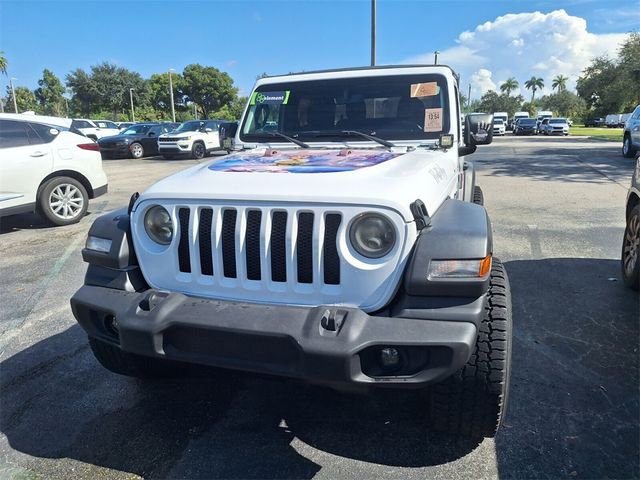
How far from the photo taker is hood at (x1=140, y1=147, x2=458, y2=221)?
2.09 m

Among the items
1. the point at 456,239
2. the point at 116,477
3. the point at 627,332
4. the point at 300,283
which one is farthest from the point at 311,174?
the point at 627,332

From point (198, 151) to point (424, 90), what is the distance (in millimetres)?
16756

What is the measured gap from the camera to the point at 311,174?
2428 mm

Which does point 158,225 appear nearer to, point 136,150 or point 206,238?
point 206,238

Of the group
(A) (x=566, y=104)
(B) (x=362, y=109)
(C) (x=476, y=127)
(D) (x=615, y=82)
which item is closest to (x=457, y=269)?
(B) (x=362, y=109)

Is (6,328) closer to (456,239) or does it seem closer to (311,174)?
(311,174)

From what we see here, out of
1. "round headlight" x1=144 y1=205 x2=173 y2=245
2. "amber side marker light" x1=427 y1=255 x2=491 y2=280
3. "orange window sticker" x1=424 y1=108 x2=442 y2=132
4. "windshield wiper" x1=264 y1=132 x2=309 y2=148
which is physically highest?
"orange window sticker" x1=424 y1=108 x2=442 y2=132

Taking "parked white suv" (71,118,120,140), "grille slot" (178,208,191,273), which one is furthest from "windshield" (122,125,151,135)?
"grille slot" (178,208,191,273)

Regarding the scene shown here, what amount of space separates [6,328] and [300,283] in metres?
3.00

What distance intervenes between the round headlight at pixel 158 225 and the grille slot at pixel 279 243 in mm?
576

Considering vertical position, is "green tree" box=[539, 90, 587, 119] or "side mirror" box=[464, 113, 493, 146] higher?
"green tree" box=[539, 90, 587, 119]

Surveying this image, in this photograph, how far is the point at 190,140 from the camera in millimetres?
18484

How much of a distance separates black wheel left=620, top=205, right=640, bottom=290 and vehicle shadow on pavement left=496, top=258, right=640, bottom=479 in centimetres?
11

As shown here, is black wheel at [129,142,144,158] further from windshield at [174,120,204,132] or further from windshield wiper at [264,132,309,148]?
windshield wiper at [264,132,309,148]
